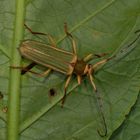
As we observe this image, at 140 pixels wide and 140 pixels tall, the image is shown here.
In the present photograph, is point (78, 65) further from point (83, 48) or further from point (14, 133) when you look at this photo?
point (14, 133)

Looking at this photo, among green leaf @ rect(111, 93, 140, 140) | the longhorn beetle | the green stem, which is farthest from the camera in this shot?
green leaf @ rect(111, 93, 140, 140)

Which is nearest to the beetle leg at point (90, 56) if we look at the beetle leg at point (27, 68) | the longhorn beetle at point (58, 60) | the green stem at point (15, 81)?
the longhorn beetle at point (58, 60)

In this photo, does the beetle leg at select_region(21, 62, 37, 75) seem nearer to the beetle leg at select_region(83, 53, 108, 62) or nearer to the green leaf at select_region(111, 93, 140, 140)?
the beetle leg at select_region(83, 53, 108, 62)

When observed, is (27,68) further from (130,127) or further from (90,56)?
(130,127)

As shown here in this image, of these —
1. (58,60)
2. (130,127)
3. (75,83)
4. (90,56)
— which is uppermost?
(90,56)

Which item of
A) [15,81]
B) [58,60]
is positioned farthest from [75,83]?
[15,81]

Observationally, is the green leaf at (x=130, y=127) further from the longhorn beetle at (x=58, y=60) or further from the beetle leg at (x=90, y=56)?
the beetle leg at (x=90, y=56)

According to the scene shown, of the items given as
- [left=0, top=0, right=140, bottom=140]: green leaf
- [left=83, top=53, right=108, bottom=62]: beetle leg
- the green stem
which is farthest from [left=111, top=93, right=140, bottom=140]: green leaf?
the green stem
